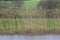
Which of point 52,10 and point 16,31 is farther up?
point 52,10

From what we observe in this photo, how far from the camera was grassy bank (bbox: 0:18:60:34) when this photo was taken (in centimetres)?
727

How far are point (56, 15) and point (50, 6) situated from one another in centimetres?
65

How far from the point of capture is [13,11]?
8.61 m

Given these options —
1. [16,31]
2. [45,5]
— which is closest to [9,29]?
[16,31]

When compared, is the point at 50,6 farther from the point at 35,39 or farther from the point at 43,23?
the point at 35,39

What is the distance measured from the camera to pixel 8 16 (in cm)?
855

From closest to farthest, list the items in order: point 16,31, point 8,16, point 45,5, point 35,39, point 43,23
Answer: point 35,39 → point 16,31 → point 43,23 → point 8,16 → point 45,5

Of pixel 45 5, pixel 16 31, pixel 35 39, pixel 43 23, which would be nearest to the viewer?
pixel 35 39

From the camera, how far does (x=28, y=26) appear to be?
739 centimetres

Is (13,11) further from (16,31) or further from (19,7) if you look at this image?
(16,31)

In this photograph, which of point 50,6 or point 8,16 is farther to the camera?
point 50,6

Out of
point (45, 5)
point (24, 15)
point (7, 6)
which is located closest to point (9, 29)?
point (24, 15)

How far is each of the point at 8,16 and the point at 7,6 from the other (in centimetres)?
63

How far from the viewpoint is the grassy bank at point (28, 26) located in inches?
286
